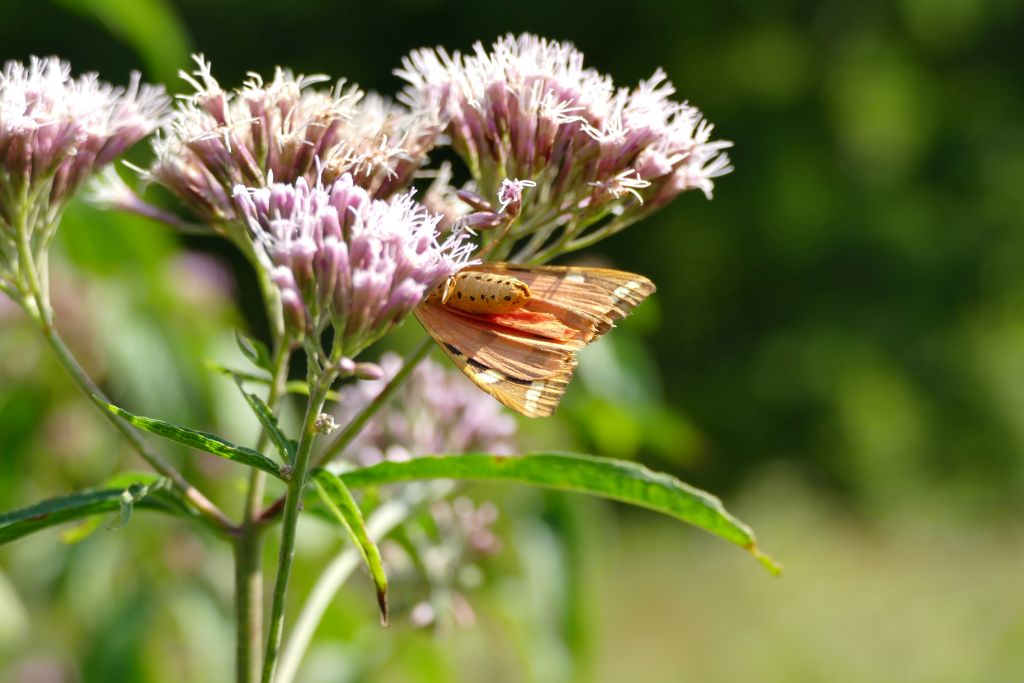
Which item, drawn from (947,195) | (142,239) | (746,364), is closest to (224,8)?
(746,364)

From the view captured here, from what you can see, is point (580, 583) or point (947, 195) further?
point (947, 195)

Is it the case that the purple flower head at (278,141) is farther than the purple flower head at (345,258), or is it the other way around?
the purple flower head at (278,141)

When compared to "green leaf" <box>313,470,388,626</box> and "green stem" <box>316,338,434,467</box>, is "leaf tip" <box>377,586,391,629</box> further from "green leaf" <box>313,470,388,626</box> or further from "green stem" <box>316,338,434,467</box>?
"green stem" <box>316,338,434,467</box>

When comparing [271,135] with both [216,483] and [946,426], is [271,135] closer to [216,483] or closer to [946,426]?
[216,483]

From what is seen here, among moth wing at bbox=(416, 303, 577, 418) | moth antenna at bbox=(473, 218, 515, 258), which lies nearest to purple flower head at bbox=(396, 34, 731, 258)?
moth antenna at bbox=(473, 218, 515, 258)

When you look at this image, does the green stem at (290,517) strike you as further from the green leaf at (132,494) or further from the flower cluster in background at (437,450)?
the flower cluster in background at (437,450)

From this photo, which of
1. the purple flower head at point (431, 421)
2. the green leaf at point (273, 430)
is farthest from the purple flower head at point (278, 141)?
the purple flower head at point (431, 421)
